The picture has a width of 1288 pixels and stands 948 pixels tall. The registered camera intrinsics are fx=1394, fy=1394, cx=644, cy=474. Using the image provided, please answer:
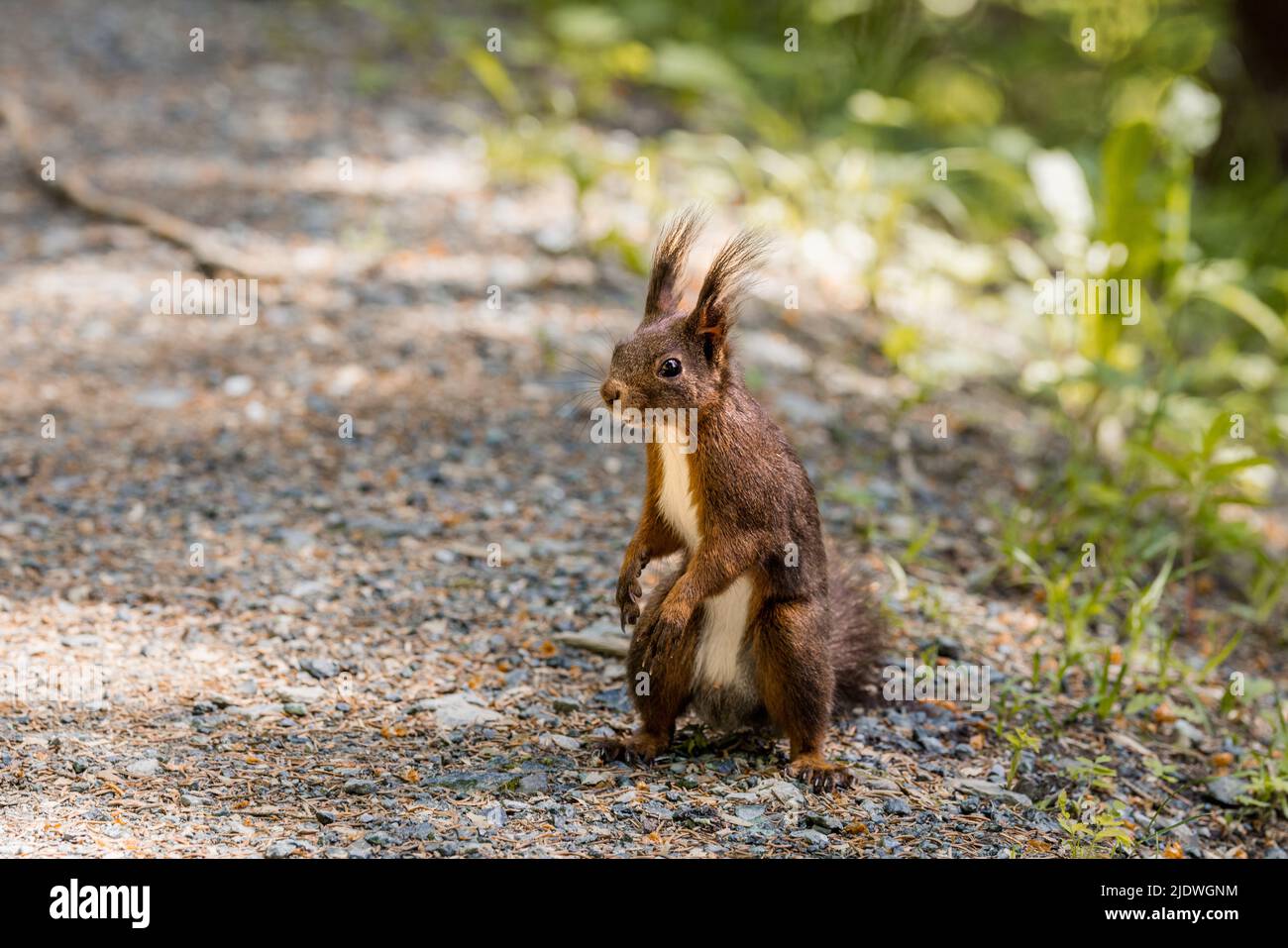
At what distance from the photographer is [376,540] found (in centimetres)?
442

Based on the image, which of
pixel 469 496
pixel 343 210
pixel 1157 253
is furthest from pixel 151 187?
pixel 1157 253

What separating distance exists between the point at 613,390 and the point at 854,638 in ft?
3.24

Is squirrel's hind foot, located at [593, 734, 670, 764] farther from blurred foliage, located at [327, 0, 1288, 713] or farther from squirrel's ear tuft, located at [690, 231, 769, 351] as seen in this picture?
blurred foliage, located at [327, 0, 1288, 713]

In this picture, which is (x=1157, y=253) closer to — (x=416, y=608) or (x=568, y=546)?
(x=568, y=546)

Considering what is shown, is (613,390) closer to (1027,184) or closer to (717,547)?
(717,547)

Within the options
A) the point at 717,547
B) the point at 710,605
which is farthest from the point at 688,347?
the point at 710,605

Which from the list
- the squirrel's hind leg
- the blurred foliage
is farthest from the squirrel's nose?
the blurred foliage

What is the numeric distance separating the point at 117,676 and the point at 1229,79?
8131 mm

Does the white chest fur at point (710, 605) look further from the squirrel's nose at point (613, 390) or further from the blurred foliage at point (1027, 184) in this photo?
the blurred foliage at point (1027, 184)

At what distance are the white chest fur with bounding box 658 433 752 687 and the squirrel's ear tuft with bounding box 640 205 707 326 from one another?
1.17 ft

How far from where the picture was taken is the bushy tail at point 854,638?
11.7ft

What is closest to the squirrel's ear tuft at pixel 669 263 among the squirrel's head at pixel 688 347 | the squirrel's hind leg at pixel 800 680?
the squirrel's head at pixel 688 347

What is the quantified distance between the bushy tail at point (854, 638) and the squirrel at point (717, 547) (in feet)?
0.62
